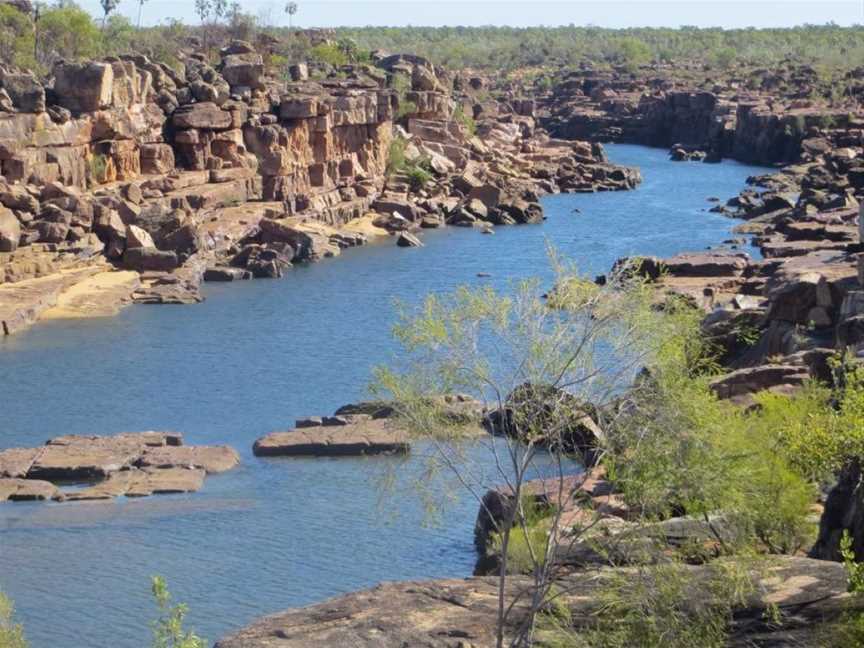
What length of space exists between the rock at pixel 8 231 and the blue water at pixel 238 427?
5517 mm

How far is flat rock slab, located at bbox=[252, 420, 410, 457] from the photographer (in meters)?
36.8

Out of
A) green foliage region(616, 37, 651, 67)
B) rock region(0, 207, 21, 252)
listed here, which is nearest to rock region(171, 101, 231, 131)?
rock region(0, 207, 21, 252)

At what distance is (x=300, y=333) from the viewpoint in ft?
173

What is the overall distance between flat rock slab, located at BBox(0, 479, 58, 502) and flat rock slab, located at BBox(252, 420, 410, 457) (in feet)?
18.0

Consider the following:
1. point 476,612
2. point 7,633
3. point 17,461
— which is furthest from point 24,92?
point 476,612

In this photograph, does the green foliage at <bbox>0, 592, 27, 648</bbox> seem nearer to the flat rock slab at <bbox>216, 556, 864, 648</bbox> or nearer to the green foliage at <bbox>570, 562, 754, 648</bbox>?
the flat rock slab at <bbox>216, 556, 864, 648</bbox>

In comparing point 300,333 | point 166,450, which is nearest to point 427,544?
point 166,450

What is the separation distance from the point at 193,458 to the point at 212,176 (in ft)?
124

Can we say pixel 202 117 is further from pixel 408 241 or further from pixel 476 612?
pixel 476 612

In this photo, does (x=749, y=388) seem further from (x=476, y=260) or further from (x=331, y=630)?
(x=476, y=260)

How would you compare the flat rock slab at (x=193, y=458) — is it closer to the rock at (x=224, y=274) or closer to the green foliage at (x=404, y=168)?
the rock at (x=224, y=274)

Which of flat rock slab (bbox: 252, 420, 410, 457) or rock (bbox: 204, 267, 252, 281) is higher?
flat rock slab (bbox: 252, 420, 410, 457)

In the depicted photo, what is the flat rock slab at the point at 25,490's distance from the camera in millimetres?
33312

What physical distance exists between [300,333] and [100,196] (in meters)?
15.7
